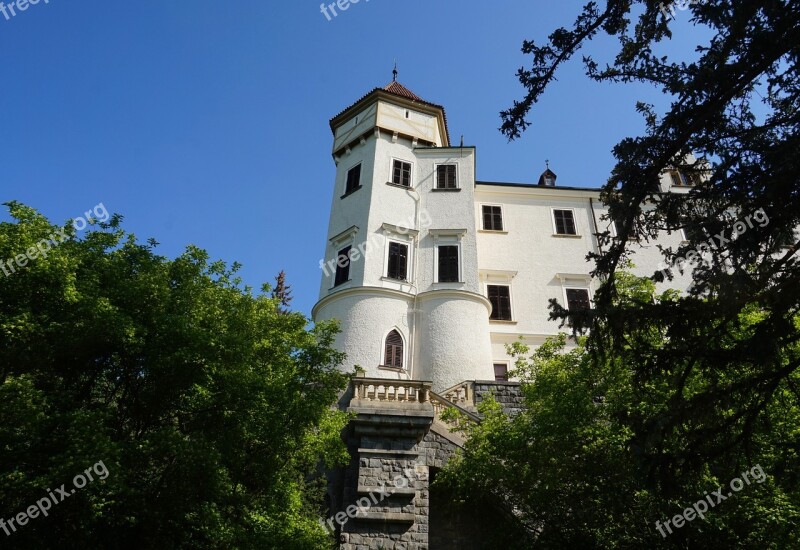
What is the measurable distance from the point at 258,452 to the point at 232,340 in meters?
2.24

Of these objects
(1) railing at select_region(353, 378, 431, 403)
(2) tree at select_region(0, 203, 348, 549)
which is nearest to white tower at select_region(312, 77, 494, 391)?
(1) railing at select_region(353, 378, 431, 403)

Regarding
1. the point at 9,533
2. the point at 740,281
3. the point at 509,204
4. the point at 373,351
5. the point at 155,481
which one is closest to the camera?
the point at 740,281

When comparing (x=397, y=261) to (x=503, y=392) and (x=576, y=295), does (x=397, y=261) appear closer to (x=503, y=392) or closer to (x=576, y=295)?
(x=503, y=392)

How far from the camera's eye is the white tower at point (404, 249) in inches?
810

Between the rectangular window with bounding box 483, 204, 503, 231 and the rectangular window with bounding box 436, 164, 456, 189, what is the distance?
254cm

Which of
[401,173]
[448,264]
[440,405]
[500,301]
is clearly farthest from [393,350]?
[401,173]

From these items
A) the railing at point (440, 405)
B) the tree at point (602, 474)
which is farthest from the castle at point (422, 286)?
the tree at point (602, 474)

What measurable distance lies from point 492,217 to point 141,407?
20220mm

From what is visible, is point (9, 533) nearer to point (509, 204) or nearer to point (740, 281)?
point (740, 281)

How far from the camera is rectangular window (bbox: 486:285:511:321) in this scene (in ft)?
78.2

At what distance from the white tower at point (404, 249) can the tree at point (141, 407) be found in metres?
8.56

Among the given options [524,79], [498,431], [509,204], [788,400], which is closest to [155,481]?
[498,431]

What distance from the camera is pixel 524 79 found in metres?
7.37

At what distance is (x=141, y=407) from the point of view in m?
10.2
